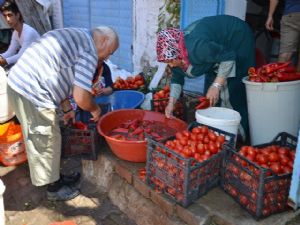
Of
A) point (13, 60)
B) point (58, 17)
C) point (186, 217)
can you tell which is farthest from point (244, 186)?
point (58, 17)

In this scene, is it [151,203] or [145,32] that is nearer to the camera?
[151,203]

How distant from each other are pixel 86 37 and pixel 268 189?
1970 millimetres

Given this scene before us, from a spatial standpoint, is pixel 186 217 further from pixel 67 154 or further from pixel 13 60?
pixel 13 60

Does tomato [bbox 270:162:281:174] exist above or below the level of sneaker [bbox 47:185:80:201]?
above

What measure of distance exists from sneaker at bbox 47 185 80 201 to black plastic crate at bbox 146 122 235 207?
3.52 feet

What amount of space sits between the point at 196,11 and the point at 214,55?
193 cm

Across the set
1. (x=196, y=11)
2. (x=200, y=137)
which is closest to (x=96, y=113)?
(x=200, y=137)

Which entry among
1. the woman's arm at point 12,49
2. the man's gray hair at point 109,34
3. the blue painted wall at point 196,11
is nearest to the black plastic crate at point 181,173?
the man's gray hair at point 109,34

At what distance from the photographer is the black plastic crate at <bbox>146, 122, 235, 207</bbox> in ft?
8.58

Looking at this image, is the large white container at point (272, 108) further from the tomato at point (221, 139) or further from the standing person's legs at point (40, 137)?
the standing person's legs at point (40, 137)

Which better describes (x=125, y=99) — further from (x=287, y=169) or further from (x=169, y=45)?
(x=287, y=169)

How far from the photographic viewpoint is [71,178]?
3.87 meters

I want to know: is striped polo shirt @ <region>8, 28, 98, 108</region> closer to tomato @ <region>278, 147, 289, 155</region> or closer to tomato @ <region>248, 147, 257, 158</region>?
tomato @ <region>248, 147, 257, 158</region>

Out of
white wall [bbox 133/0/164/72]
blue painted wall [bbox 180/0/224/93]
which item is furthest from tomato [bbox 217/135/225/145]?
white wall [bbox 133/0/164/72]
